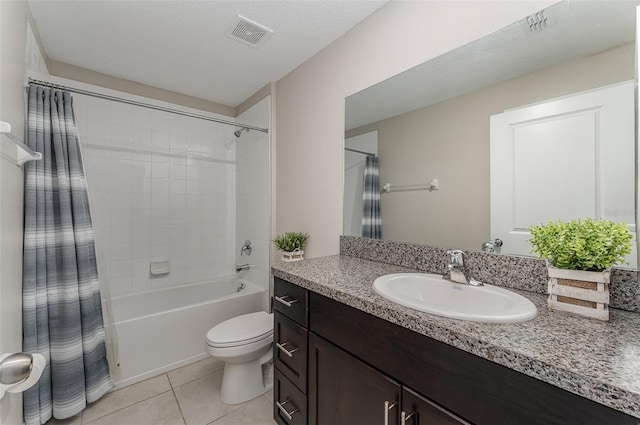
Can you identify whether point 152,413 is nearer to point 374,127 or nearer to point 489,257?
point 489,257

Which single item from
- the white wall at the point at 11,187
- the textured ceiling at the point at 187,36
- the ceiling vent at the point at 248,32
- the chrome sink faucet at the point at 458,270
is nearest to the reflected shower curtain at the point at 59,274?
the white wall at the point at 11,187

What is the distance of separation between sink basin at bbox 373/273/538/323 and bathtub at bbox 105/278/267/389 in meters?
1.65

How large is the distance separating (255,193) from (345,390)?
2041 millimetres

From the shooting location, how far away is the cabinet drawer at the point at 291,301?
1.20 m

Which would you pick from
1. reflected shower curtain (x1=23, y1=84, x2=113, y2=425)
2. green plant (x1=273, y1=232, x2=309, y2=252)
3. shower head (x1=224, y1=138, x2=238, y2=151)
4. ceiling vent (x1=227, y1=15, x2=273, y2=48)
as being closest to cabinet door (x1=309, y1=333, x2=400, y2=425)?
green plant (x1=273, y1=232, x2=309, y2=252)

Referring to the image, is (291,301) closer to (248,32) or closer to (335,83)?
(335,83)

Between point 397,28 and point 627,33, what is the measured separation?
36.1 inches

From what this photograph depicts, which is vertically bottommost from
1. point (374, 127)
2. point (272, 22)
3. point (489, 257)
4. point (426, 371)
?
point (426, 371)

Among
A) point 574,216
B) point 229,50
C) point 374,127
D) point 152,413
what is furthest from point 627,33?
point 152,413

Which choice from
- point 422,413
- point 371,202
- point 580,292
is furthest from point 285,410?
point 580,292

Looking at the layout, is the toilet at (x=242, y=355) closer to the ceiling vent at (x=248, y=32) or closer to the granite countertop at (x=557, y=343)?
the granite countertop at (x=557, y=343)

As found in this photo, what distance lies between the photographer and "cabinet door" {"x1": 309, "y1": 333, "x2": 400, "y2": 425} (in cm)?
86

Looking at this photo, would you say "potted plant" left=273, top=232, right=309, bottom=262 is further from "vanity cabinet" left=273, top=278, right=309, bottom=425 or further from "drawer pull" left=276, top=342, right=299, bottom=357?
"drawer pull" left=276, top=342, right=299, bottom=357

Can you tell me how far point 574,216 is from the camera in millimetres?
914
